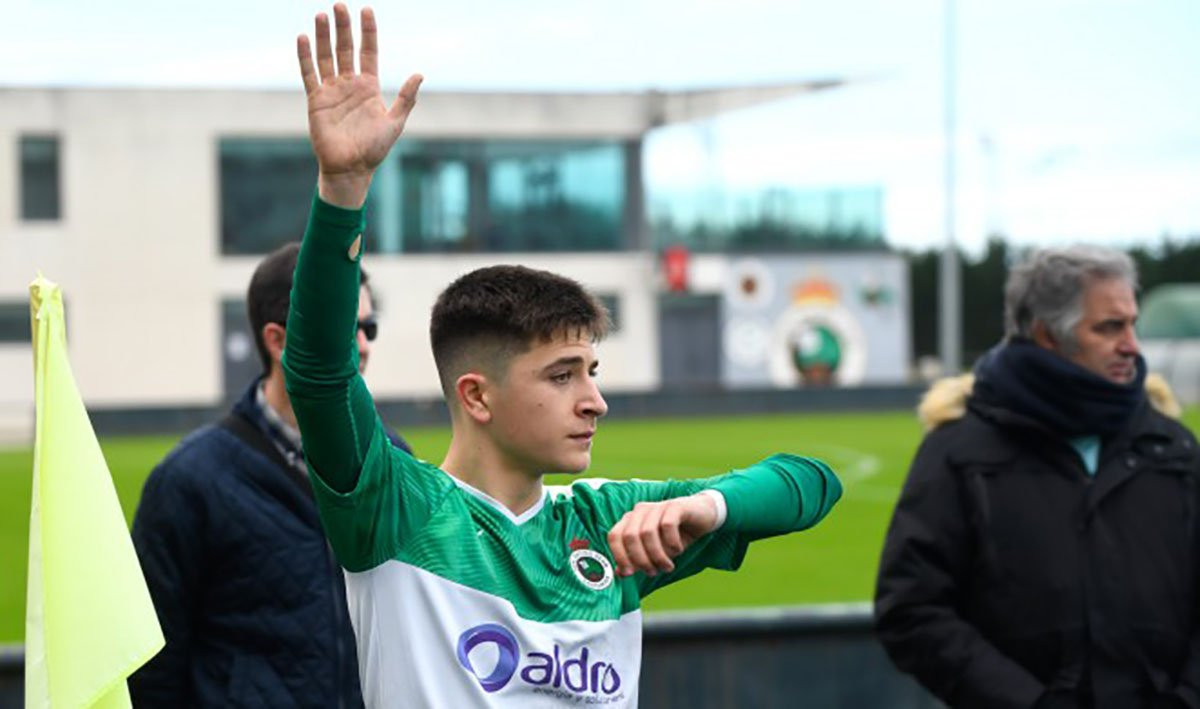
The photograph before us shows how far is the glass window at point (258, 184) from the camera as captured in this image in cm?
4138

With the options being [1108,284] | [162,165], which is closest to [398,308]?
[162,165]

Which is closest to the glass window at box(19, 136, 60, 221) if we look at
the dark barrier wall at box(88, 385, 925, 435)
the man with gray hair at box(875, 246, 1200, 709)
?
the dark barrier wall at box(88, 385, 925, 435)

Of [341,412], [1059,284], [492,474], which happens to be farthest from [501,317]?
[1059,284]

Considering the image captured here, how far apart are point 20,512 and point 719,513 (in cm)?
1866

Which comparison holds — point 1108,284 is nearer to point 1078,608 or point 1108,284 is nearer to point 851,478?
A: point 1078,608

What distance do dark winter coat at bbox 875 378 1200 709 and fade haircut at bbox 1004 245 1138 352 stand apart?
0.87 feet

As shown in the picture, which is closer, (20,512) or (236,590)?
(236,590)

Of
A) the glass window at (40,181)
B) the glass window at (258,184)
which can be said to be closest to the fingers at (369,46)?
the glass window at (40,181)

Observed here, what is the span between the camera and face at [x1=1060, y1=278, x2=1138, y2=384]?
4668 mm

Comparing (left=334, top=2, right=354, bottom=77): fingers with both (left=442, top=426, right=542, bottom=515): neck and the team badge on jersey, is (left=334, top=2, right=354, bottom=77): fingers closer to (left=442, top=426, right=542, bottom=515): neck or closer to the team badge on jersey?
(left=442, top=426, right=542, bottom=515): neck

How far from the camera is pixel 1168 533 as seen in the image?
15.1ft

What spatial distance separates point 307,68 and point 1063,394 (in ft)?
8.18

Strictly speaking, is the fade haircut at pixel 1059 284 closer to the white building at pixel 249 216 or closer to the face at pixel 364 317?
the face at pixel 364 317

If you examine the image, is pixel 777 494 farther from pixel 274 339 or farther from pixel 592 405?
pixel 274 339
